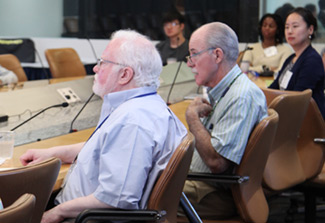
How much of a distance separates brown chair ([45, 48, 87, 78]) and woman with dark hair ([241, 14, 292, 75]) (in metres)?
1.81

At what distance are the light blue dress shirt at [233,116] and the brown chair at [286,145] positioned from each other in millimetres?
242

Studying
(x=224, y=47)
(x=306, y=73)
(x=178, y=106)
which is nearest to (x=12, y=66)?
(x=178, y=106)

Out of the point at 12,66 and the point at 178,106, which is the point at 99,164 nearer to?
the point at 178,106

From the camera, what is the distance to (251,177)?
7.09 feet

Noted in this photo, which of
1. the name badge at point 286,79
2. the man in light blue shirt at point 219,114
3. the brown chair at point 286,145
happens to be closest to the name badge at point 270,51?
the name badge at point 286,79

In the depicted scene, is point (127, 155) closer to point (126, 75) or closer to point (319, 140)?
point (126, 75)

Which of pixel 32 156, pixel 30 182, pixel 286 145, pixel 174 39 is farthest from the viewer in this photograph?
pixel 174 39

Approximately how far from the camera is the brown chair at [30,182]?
1.42 meters

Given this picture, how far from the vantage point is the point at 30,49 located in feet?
28.4

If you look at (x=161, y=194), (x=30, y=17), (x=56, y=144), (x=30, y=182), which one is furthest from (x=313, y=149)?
(x=30, y=17)

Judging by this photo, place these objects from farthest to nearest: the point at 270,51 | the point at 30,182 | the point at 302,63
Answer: the point at 270,51
the point at 302,63
the point at 30,182

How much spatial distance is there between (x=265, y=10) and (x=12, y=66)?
4.03m

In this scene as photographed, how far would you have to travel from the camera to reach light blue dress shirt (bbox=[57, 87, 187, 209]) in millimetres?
1667

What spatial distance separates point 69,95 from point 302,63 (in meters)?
1.52
